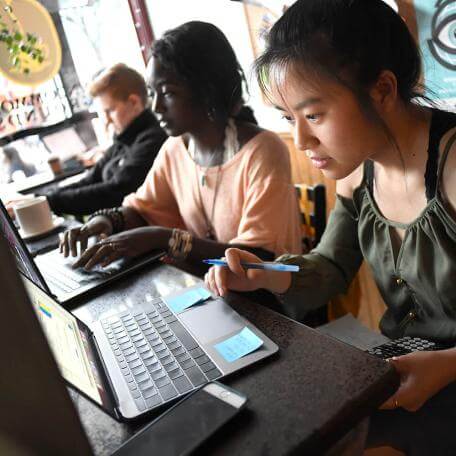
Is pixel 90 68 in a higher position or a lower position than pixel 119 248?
higher

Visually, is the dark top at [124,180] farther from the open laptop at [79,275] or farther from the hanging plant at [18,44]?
the open laptop at [79,275]

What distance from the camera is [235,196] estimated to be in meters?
1.44

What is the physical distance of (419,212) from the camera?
34.7 inches

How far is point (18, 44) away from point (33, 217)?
112 centimetres

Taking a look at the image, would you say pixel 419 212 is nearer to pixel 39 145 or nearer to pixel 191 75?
pixel 191 75

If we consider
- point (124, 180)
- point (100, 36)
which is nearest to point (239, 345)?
point (124, 180)

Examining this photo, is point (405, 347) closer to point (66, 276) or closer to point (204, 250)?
point (204, 250)

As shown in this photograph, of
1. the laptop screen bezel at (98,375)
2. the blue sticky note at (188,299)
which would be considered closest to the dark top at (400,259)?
the blue sticky note at (188,299)

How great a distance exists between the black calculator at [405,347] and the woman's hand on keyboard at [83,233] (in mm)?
843

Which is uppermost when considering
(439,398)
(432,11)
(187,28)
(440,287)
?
(187,28)

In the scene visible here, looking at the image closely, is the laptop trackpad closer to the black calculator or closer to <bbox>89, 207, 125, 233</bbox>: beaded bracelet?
the black calculator

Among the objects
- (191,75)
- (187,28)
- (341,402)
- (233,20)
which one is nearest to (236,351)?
(341,402)

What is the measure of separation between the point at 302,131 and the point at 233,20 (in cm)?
145

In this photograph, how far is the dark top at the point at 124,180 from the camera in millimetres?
2176
